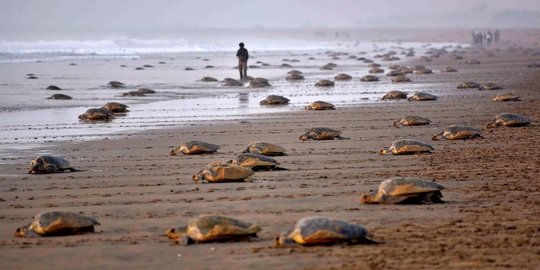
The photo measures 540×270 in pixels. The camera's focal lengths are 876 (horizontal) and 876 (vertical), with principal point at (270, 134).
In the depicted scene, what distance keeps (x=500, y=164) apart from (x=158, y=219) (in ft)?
17.8

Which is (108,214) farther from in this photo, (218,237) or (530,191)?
(530,191)

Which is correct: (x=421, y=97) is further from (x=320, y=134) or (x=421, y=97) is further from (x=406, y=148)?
(x=406, y=148)

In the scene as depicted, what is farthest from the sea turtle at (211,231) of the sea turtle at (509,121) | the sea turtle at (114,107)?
the sea turtle at (114,107)

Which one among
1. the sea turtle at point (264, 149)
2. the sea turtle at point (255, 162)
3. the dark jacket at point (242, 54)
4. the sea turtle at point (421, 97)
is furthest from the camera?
the dark jacket at point (242, 54)

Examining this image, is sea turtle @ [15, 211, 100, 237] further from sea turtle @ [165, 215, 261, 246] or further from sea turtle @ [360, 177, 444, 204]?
sea turtle @ [360, 177, 444, 204]

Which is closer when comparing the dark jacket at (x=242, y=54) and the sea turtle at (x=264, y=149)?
the sea turtle at (x=264, y=149)

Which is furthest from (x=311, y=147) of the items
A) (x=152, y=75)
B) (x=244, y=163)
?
(x=152, y=75)

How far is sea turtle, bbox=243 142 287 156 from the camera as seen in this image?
1293 cm

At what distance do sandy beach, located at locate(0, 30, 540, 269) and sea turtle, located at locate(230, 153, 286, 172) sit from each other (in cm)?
20

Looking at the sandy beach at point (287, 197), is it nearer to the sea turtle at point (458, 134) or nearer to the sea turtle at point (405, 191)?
the sea turtle at point (405, 191)

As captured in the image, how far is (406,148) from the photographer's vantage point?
13.0 meters

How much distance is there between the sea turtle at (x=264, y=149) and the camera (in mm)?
12930

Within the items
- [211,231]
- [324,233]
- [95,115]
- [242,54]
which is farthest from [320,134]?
[242,54]

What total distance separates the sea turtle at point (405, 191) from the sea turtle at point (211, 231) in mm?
1949
